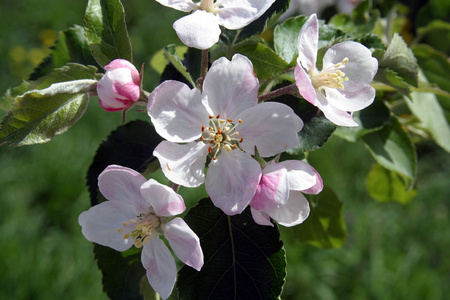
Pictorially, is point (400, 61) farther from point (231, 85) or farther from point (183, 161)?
point (183, 161)

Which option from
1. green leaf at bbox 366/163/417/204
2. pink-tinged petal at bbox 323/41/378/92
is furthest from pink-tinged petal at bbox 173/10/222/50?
green leaf at bbox 366/163/417/204

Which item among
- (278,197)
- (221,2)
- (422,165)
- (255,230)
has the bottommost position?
(422,165)

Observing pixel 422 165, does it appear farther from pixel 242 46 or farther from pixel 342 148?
pixel 242 46

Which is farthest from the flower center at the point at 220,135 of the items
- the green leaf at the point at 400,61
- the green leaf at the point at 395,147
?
the green leaf at the point at 395,147

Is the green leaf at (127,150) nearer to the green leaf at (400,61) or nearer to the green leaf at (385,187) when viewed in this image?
the green leaf at (400,61)

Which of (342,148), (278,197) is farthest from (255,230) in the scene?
(342,148)
